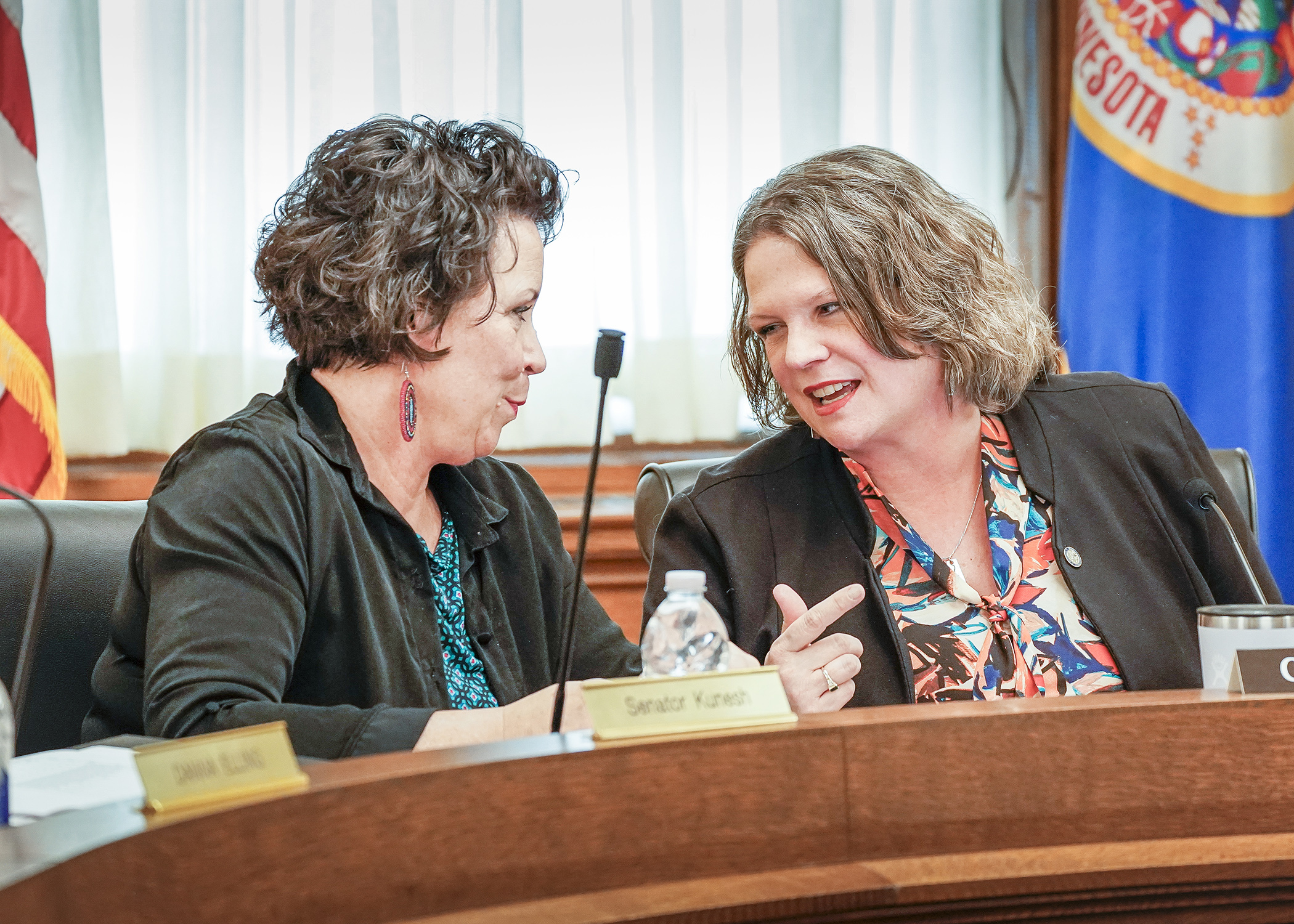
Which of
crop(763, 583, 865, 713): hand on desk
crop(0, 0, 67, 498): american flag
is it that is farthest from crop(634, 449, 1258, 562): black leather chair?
crop(0, 0, 67, 498): american flag

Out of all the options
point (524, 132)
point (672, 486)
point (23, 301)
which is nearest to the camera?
point (672, 486)

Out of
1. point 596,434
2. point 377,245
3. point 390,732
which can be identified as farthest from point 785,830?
point 377,245

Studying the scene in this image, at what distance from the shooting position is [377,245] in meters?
1.59

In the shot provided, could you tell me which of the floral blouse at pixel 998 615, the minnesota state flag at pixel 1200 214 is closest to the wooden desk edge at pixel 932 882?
the floral blouse at pixel 998 615

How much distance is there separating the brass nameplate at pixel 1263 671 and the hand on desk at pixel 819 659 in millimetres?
335

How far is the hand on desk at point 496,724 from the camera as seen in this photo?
115 centimetres

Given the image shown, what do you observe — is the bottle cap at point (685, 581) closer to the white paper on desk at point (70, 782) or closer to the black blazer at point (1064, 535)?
the white paper on desk at point (70, 782)

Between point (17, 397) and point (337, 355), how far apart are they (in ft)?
4.78

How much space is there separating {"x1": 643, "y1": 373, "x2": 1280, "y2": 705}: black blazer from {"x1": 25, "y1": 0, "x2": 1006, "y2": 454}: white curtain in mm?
1279

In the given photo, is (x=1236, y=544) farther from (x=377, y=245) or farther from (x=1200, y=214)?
(x=1200, y=214)

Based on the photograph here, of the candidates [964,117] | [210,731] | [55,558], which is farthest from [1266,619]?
[964,117]

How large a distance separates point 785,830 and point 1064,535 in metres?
0.90

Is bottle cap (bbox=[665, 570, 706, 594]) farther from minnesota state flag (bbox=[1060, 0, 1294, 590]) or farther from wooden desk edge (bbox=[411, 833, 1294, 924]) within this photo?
minnesota state flag (bbox=[1060, 0, 1294, 590])

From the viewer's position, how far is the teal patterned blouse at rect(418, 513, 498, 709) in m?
1.57
